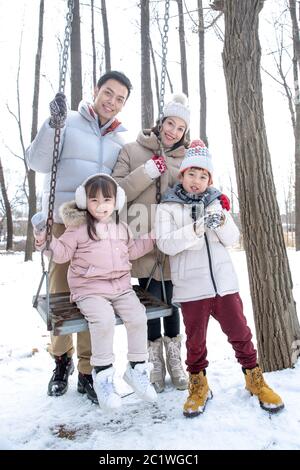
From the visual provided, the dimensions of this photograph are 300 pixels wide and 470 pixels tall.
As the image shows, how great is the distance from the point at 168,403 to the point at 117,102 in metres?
2.07

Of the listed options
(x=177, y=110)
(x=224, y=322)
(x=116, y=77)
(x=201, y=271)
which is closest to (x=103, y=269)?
(x=201, y=271)

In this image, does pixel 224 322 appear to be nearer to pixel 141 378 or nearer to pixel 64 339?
pixel 141 378

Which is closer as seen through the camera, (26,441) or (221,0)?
(26,441)

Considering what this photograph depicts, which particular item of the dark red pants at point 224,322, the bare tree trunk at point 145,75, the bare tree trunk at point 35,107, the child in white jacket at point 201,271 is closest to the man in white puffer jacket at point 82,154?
the child in white jacket at point 201,271

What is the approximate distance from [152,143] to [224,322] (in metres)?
1.32

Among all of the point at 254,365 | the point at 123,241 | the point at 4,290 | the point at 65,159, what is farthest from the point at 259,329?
the point at 4,290

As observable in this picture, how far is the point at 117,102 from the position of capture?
2.71m

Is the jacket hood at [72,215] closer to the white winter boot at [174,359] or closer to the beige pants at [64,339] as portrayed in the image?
the beige pants at [64,339]

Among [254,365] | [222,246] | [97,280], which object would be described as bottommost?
[254,365]

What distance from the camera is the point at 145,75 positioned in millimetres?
8398

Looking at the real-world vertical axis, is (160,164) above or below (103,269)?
above

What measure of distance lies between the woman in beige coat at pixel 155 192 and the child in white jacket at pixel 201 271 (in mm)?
238

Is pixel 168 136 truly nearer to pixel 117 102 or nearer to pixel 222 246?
pixel 117 102

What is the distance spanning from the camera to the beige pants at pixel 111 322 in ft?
7.34
